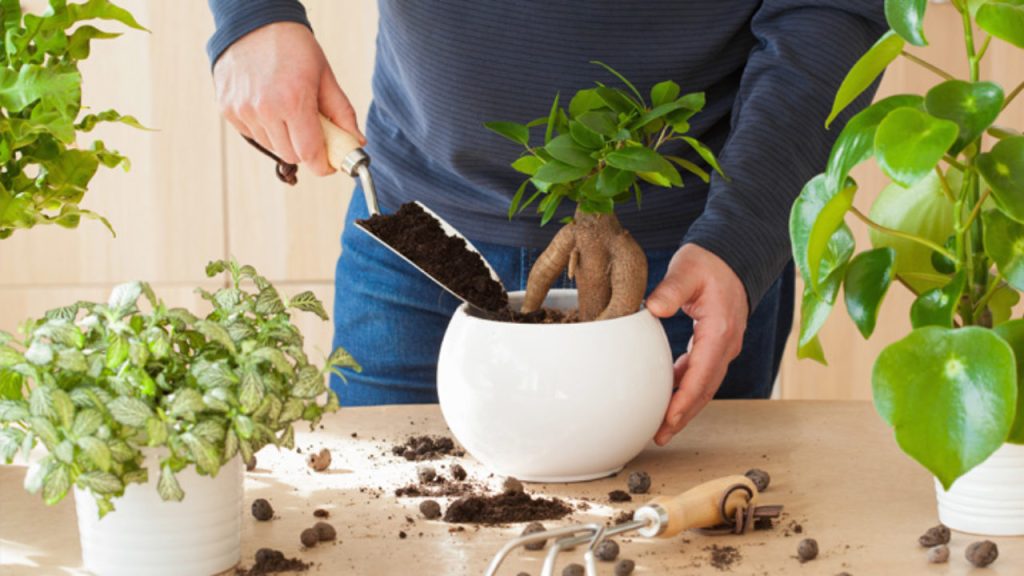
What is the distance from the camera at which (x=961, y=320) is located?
3.00ft

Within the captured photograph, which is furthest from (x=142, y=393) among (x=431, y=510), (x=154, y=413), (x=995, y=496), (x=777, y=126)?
(x=777, y=126)

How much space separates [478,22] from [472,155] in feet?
0.54

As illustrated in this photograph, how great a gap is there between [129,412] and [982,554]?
1.89ft

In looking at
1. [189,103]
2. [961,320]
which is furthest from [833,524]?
[189,103]

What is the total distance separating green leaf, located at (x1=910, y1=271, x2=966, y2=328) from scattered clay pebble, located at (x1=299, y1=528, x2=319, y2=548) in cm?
45

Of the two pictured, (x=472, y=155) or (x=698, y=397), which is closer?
(x=698, y=397)

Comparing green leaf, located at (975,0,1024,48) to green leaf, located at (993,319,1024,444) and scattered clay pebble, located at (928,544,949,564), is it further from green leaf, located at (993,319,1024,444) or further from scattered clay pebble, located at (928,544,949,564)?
scattered clay pebble, located at (928,544,949,564)

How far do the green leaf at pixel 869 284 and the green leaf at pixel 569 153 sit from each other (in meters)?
0.24

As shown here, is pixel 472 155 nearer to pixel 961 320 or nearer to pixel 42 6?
pixel 961 320

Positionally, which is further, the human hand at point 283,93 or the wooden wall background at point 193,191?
the wooden wall background at point 193,191

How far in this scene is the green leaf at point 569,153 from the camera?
1.03 m

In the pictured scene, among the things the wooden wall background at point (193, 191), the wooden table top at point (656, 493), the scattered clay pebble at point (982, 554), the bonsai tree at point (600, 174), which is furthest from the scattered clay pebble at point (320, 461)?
the wooden wall background at point (193, 191)

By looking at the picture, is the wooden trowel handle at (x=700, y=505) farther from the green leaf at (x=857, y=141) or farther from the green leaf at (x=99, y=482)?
the green leaf at (x=99, y=482)

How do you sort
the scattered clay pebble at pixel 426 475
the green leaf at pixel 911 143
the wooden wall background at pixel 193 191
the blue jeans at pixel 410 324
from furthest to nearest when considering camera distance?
the wooden wall background at pixel 193 191 → the blue jeans at pixel 410 324 → the scattered clay pebble at pixel 426 475 → the green leaf at pixel 911 143
